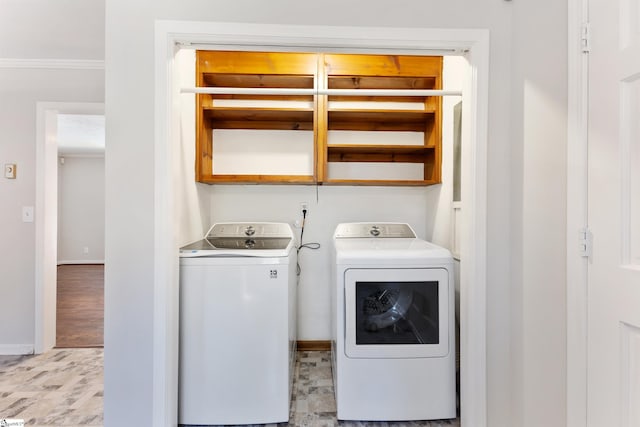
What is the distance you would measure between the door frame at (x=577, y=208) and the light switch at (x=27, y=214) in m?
3.69

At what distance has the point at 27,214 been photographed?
272 cm

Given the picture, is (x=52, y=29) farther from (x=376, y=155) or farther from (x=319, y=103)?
(x=376, y=155)

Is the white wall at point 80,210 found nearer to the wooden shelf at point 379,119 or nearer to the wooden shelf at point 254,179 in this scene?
the wooden shelf at point 254,179

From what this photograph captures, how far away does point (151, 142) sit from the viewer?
1.52 m

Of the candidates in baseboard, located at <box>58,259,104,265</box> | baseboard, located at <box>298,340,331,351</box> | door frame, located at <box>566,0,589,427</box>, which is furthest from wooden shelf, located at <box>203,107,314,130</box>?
baseboard, located at <box>58,259,104,265</box>

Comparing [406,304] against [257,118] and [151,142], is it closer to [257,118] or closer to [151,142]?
[151,142]

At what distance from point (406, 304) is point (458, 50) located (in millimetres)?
1335

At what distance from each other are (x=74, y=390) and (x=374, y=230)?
2.34 meters

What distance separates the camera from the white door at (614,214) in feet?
3.47

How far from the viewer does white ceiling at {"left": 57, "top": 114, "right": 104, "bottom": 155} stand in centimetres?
443

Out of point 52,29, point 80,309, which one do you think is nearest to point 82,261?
point 80,309

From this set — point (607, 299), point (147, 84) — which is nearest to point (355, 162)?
point (147, 84)

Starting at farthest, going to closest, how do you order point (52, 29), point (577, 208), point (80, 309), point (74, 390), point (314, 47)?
point (80, 309), point (52, 29), point (74, 390), point (314, 47), point (577, 208)

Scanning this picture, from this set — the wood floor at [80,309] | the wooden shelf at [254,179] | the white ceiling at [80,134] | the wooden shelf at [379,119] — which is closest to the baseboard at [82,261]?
the wood floor at [80,309]
